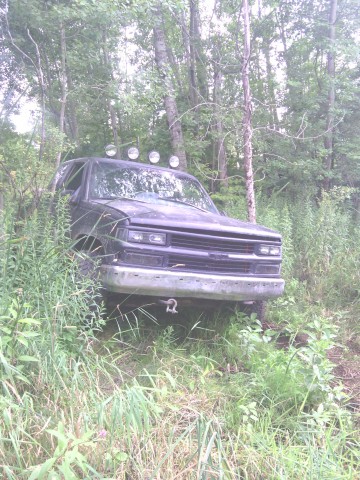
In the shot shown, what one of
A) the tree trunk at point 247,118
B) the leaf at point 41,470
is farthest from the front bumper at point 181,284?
the tree trunk at point 247,118

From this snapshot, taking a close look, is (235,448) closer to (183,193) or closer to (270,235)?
(270,235)

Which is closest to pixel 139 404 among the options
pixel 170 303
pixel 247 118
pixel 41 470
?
pixel 41 470

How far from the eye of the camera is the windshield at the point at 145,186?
4.32 m

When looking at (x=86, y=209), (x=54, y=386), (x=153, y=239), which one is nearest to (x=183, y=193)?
(x=86, y=209)

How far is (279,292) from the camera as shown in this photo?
12.5ft

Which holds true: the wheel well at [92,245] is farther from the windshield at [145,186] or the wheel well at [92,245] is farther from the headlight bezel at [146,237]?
the windshield at [145,186]

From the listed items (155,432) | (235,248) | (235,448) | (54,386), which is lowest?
(235,448)

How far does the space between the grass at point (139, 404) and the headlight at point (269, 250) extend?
88cm

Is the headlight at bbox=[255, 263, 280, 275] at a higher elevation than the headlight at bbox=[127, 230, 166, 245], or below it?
below

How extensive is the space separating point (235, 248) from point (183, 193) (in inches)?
59.7

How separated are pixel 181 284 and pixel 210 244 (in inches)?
19.3

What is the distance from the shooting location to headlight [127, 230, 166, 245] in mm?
3172

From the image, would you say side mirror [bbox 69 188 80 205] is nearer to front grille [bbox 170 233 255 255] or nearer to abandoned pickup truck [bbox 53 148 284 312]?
abandoned pickup truck [bbox 53 148 284 312]

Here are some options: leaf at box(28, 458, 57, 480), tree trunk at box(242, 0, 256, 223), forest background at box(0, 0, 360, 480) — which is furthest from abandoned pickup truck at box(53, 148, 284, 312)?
tree trunk at box(242, 0, 256, 223)
